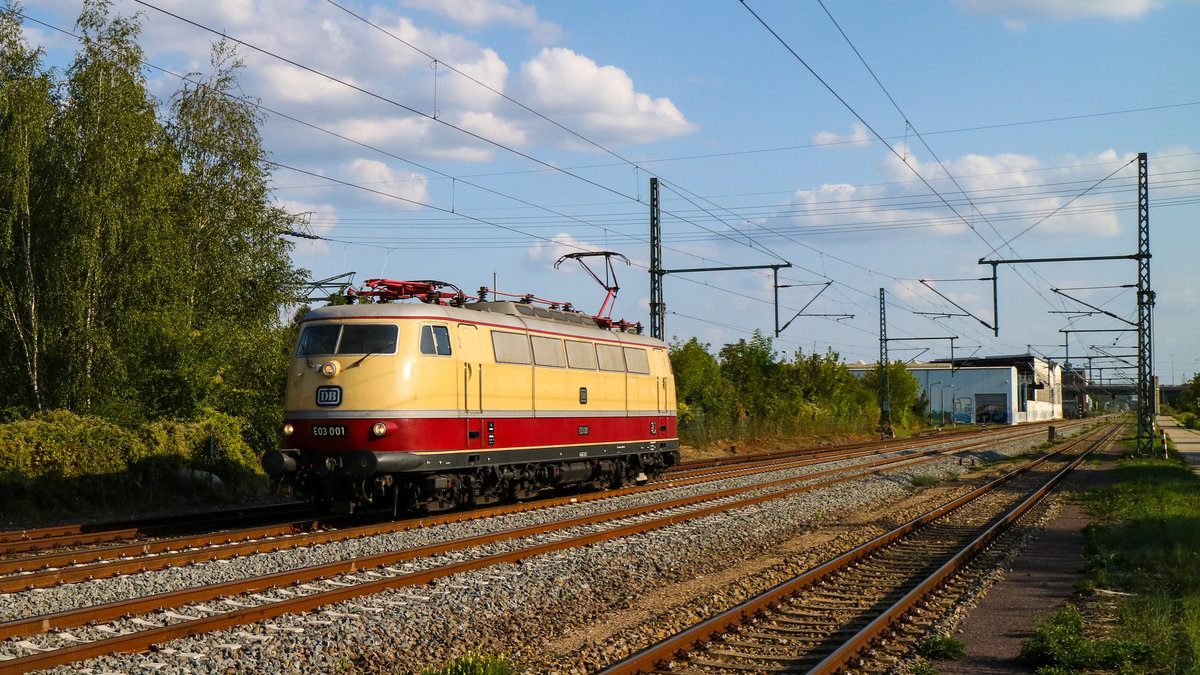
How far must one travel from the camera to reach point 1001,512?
19797 mm

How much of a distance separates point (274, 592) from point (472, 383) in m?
7.52

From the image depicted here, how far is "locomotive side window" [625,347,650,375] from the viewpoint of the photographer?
78.0ft

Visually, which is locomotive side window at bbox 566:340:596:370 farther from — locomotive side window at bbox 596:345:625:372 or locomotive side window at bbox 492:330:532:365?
locomotive side window at bbox 492:330:532:365

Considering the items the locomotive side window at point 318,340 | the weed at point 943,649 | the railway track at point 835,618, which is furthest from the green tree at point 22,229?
the weed at point 943,649

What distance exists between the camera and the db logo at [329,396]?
16.2 meters

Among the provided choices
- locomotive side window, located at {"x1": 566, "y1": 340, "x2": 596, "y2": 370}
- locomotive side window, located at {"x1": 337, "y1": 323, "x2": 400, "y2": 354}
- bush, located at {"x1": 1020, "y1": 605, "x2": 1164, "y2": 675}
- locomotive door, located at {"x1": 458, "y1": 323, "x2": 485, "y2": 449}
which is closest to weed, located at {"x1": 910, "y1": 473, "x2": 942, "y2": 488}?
locomotive side window, located at {"x1": 566, "y1": 340, "x2": 596, "y2": 370}

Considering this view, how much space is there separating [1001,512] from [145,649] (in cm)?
1631

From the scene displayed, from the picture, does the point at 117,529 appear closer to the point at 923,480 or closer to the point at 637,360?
the point at 637,360

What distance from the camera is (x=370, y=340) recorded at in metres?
16.3

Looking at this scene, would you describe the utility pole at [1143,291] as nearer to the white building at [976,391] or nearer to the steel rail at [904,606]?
the steel rail at [904,606]

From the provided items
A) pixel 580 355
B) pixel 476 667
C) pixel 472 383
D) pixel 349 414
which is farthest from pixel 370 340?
pixel 476 667

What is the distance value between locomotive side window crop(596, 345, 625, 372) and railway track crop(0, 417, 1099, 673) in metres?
4.78

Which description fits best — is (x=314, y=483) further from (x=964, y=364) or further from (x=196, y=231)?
(x=964, y=364)

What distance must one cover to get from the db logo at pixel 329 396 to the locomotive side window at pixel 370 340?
0.62 m
